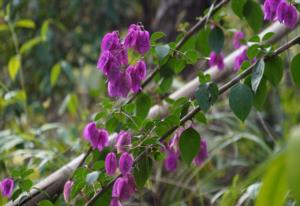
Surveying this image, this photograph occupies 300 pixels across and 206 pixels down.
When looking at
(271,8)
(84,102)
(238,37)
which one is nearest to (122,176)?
(271,8)

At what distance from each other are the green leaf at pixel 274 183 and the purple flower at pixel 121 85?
0.50 meters

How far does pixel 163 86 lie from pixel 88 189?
27cm

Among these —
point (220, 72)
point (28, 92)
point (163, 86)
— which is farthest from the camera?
point (28, 92)

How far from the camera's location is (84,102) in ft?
8.72

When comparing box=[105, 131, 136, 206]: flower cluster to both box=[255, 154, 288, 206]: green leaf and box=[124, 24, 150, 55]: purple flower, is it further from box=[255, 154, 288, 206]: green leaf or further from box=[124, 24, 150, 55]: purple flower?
box=[255, 154, 288, 206]: green leaf

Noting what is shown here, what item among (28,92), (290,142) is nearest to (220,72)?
(290,142)

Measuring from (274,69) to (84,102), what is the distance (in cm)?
189

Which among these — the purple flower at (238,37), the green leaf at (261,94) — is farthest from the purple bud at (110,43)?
the purple flower at (238,37)

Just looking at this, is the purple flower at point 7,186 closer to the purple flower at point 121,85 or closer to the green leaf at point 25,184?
the green leaf at point 25,184

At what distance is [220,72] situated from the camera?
1.47m

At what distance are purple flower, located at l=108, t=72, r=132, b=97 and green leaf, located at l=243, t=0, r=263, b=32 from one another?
11.5 inches

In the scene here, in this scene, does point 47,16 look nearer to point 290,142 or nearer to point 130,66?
point 130,66

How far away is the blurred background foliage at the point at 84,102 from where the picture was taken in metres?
1.74

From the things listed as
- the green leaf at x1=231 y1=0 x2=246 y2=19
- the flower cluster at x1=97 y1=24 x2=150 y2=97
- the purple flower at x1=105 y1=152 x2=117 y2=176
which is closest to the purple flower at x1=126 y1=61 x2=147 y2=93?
the flower cluster at x1=97 y1=24 x2=150 y2=97
